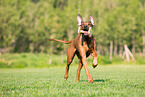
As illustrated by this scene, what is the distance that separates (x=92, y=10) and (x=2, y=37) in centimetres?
2002

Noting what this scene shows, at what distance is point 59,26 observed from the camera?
156 ft

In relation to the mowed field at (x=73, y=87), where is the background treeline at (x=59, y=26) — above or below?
above

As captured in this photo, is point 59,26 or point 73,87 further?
point 59,26

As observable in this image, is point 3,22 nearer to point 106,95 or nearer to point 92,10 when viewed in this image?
point 92,10

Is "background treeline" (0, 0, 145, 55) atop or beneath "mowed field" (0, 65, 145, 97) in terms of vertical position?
atop

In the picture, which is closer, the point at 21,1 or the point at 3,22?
the point at 3,22

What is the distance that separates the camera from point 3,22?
137ft

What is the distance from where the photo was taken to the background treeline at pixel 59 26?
139 feet

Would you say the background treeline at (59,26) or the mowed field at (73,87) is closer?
the mowed field at (73,87)

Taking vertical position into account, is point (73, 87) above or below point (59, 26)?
below

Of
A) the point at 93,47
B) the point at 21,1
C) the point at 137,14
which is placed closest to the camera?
the point at 93,47

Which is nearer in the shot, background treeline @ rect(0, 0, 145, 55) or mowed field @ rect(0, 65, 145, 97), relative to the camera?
mowed field @ rect(0, 65, 145, 97)

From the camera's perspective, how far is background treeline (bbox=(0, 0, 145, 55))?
4234 cm

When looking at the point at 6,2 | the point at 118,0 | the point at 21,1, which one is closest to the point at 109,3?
the point at 118,0
